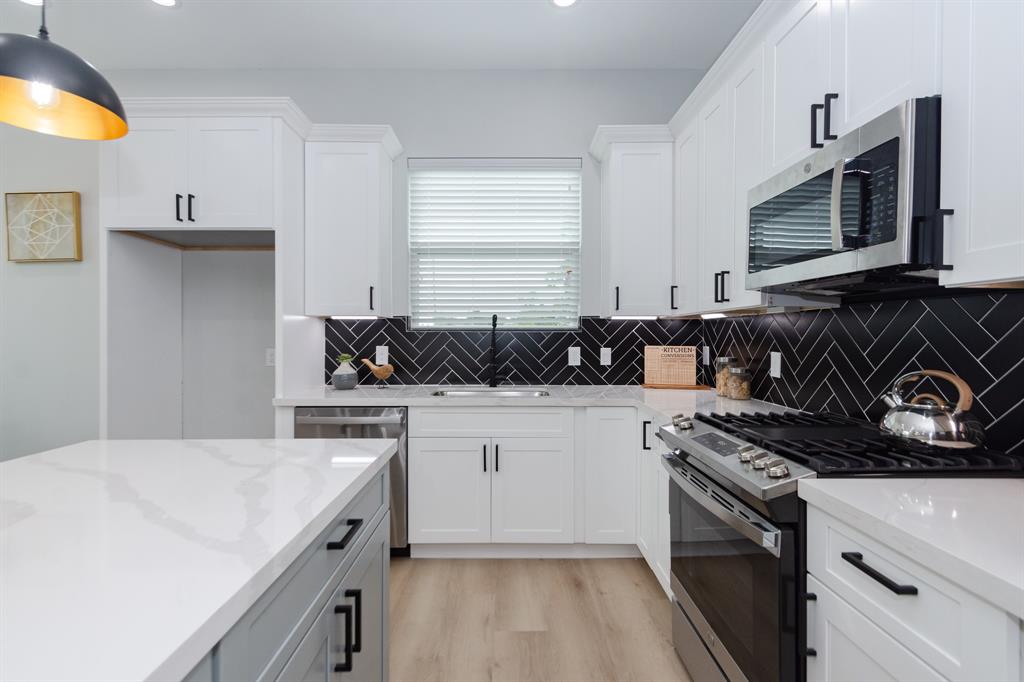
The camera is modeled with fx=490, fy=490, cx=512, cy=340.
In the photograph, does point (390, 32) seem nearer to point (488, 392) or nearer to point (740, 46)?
point (740, 46)

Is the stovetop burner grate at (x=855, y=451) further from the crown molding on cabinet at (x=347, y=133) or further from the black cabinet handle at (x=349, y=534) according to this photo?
the crown molding on cabinet at (x=347, y=133)

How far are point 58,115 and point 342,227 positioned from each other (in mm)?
1551

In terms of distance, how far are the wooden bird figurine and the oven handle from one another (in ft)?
6.62

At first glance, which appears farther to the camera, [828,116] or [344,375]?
[344,375]

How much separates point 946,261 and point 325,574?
4.97ft

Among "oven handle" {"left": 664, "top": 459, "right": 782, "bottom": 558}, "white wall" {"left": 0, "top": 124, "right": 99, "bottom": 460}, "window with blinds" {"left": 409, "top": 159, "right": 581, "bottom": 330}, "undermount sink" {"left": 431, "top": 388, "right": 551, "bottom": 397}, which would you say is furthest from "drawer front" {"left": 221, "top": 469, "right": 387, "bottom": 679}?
"white wall" {"left": 0, "top": 124, "right": 99, "bottom": 460}

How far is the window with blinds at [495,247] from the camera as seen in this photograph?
10.9 feet

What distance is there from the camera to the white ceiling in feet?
8.74

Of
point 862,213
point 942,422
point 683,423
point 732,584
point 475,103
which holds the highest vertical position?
point 475,103

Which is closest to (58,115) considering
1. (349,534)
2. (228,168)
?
(228,168)

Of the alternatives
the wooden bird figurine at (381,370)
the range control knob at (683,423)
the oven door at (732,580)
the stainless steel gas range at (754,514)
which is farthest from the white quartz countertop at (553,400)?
the oven door at (732,580)

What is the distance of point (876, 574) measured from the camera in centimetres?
91

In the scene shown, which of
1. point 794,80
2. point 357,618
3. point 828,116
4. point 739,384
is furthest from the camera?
point 739,384

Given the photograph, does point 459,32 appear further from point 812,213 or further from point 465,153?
point 812,213
